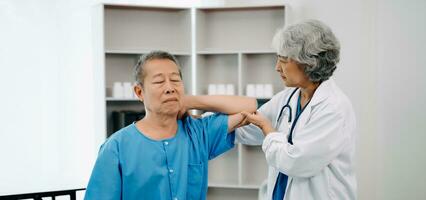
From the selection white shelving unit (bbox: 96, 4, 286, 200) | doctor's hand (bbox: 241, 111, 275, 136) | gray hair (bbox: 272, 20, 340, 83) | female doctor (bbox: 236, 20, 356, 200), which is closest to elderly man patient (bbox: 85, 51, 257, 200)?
doctor's hand (bbox: 241, 111, 275, 136)

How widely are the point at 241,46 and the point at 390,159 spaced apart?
134cm

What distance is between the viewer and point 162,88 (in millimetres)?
1618

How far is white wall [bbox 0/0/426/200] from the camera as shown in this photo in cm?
367

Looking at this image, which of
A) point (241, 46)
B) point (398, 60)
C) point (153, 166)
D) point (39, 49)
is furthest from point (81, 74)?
point (153, 166)

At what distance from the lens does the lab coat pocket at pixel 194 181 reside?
167cm

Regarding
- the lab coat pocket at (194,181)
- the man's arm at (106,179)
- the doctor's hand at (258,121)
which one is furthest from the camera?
the doctor's hand at (258,121)

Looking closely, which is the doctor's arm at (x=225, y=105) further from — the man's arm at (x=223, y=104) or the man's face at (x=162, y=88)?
the man's face at (x=162, y=88)

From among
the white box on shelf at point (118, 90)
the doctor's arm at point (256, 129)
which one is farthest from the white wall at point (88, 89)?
the doctor's arm at point (256, 129)

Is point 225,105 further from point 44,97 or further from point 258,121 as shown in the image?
point 44,97

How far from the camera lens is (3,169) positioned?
3906 millimetres

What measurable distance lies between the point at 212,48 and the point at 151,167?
2.59 m

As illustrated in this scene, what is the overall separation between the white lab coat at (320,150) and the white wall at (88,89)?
209 cm

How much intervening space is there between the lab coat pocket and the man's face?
0.18m

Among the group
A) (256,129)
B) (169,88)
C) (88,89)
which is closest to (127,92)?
(88,89)
